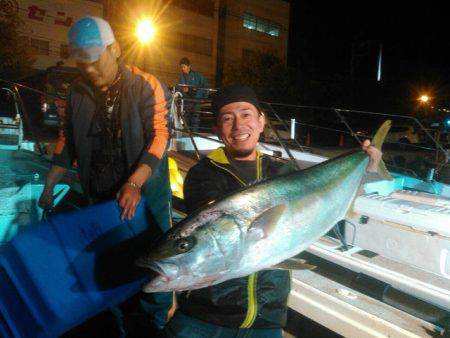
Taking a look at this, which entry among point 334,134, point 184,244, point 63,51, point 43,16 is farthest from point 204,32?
point 184,244

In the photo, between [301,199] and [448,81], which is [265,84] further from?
[301,199]

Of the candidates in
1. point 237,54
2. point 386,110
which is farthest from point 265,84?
point 386,110

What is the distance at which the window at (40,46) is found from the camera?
87.5ft

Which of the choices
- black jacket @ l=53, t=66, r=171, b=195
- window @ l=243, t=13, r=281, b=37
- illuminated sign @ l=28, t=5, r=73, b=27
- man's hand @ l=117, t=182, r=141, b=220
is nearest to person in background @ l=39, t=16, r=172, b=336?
black jacket @ l=53, t=66, r=171, b=195

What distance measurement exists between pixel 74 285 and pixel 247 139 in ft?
3.84

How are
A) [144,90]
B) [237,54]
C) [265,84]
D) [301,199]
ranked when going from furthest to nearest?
[237,54] → [265,84] → [144,90] → [301,199]

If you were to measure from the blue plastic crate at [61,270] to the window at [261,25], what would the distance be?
129ft

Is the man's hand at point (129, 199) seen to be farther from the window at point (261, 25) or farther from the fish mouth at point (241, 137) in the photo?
the window at point (261, 25)

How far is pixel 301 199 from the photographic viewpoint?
179 centimetres

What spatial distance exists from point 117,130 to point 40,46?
28.4 m

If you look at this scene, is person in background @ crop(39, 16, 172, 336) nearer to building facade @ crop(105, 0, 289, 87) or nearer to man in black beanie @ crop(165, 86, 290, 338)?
man in black beanie @ crop(165, 86, 290, 338)

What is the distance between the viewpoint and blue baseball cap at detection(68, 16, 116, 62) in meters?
2.38

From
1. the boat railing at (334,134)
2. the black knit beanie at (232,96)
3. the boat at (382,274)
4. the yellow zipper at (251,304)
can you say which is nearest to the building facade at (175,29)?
the boat railing at (334,134)

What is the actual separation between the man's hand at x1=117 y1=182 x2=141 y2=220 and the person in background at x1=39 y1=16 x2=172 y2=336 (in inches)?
7.3
